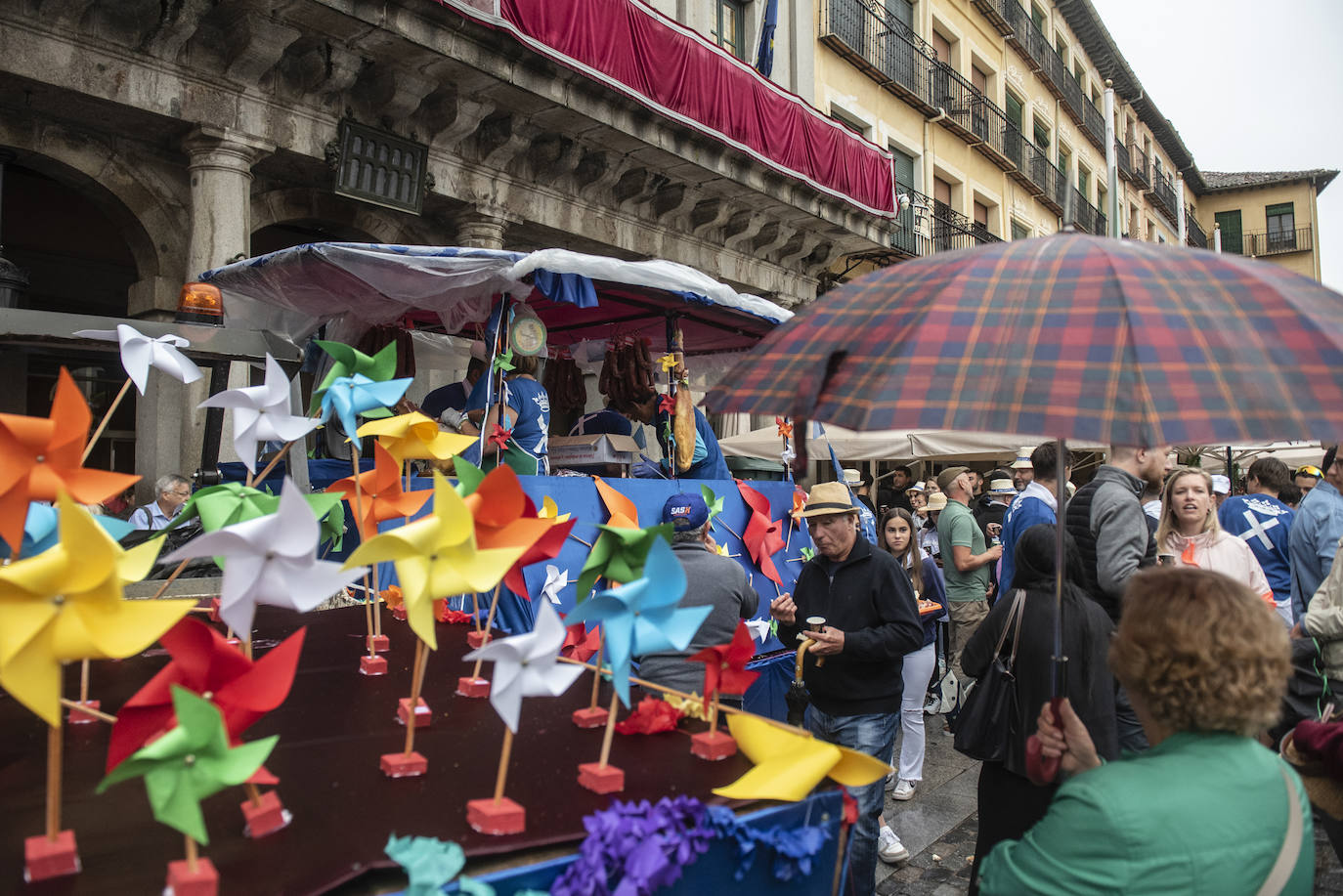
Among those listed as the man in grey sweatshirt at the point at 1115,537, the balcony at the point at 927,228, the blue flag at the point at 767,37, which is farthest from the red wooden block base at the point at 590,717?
the balcony at the point at 927,228

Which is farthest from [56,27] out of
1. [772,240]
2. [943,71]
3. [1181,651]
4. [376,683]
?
[943,71]

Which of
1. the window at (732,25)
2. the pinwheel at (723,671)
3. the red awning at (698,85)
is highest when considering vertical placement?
the window at (732,25)

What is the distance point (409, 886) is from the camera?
4.62 ft

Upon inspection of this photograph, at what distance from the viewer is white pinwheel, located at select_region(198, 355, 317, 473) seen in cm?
255

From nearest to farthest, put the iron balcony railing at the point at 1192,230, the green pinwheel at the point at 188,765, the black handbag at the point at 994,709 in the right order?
the green pinwheel at the point at 188,765, the black handbag at the point at 994,709, the iron balcony railing at the point at 1192,230

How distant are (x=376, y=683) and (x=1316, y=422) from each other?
217 centimetres

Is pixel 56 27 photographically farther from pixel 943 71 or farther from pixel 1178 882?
pixel 943 71

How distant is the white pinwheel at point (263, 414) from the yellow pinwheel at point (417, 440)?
0.21m

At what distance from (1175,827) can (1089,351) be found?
2.67ft

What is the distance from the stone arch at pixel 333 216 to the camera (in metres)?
9.05

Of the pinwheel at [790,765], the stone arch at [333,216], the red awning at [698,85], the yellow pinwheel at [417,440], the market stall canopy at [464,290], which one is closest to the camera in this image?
the pinwheel at [790,765]

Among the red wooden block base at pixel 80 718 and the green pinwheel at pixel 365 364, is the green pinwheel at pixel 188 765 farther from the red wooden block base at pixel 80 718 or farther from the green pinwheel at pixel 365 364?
the green pinwheel at pixel 365 364

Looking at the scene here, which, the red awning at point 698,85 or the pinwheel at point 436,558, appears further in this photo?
the red awning at point 698,85

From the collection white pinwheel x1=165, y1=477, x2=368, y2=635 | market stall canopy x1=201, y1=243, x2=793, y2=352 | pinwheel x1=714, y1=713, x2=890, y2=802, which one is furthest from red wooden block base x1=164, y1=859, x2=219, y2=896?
market stall canopy x1=201, y1=243, x2=793, y2=352
